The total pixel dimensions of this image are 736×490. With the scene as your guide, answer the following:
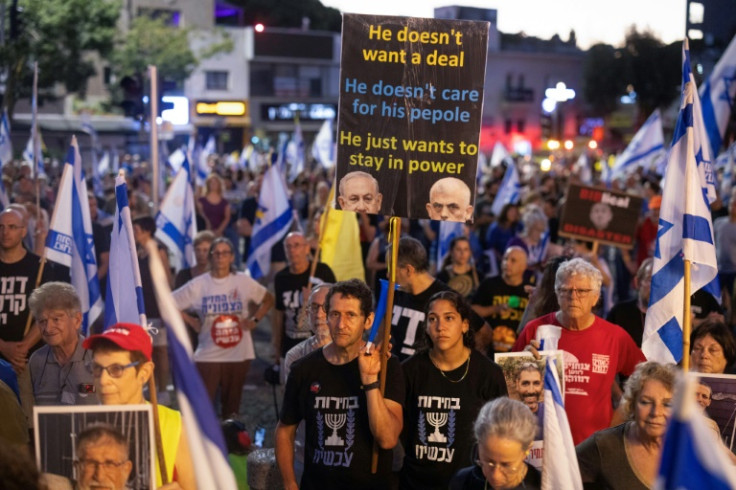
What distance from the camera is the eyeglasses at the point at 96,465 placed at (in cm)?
348

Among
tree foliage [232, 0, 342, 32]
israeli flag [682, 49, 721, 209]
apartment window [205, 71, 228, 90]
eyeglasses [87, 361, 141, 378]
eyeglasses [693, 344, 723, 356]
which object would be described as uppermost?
tree foliage [232, 0, 342, 32]

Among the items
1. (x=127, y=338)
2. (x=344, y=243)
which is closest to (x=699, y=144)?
(x=127, y=338)

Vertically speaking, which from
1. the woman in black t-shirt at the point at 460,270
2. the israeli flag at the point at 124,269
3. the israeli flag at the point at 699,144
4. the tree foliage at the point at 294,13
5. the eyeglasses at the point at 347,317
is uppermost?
the tree foliage at the point at 294,13

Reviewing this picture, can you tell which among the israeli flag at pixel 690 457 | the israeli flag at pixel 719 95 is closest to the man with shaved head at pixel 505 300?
the israeli flag at pixel 719 95

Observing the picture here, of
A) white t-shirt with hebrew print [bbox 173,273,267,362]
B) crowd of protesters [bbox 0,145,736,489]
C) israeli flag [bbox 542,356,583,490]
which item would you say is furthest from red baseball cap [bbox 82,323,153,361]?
white t-shirt with hebrew print [bbox 173,273,267,362]

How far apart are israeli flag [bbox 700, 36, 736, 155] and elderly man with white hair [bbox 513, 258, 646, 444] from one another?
3.90 meters

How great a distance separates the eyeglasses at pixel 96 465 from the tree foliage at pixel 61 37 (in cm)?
3273

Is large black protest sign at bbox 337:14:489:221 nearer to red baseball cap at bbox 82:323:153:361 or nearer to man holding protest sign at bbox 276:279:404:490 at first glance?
man holding protest sign at bbox 276:279:404:490

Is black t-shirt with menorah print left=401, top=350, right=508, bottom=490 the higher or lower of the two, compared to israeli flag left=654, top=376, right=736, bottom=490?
lower

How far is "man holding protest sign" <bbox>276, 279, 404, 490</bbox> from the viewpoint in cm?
469

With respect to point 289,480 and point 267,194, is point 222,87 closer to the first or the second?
point 267,194

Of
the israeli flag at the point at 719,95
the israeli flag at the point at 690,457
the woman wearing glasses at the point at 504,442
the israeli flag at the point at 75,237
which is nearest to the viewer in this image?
the israeli flag at the point at 690,457

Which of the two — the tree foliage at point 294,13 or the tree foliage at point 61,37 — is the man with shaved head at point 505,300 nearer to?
the tree foliage at point 61,37

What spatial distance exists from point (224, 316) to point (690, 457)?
6.22 metres
